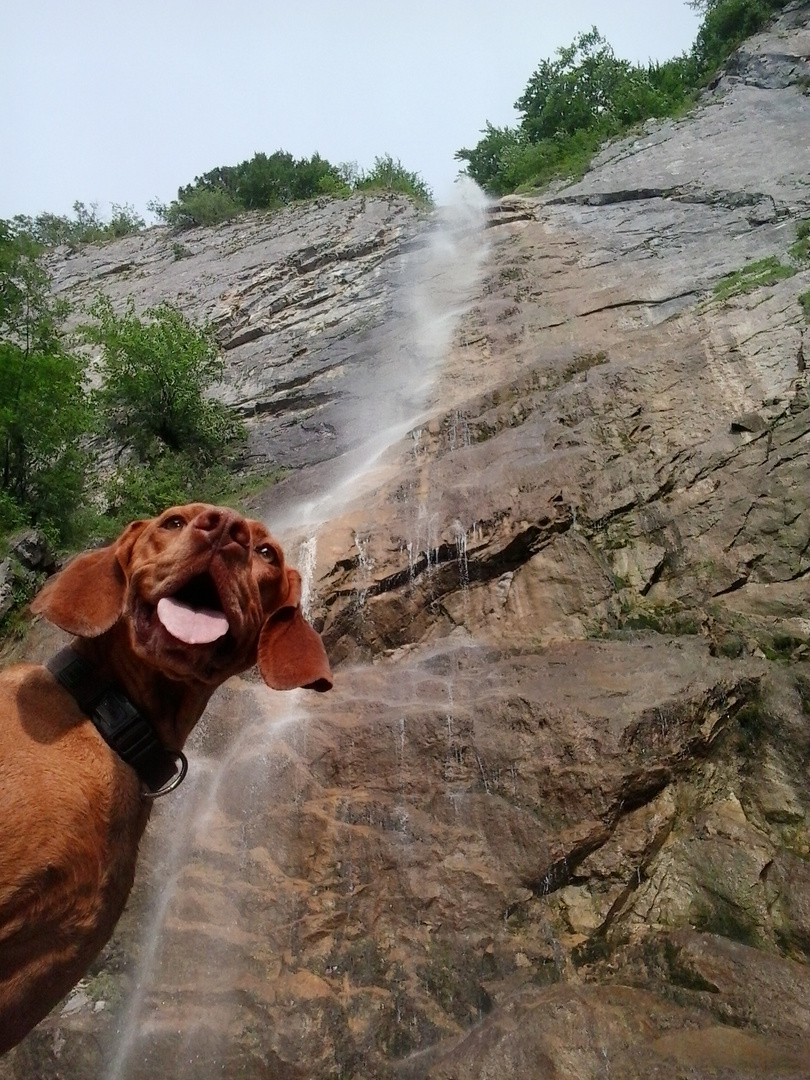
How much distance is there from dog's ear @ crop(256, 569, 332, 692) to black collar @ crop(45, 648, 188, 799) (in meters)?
0.39

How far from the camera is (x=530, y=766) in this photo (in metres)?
5.84

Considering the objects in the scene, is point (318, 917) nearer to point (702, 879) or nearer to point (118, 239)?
point (702, 879)

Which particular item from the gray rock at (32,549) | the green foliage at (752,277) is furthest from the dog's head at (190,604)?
the green foliage at (752,277)

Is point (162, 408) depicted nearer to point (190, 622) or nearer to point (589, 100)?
point (190, 622)

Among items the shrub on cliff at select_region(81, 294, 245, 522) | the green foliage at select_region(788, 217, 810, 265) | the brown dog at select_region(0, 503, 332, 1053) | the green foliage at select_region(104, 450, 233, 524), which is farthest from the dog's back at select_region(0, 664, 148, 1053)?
the shrub on cliff at select_region(81, 294, 245, 522)

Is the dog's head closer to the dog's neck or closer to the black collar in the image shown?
the dog's neck

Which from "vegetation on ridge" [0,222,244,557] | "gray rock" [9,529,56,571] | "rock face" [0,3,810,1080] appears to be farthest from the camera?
"vegetation on ridge" [0,222,244,557]

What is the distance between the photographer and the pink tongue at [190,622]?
7.61 ft

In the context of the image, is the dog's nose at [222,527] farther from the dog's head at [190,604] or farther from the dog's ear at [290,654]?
the dog's ear at [290,654]

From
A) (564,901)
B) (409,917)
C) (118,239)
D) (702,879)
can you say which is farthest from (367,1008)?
(118,239)

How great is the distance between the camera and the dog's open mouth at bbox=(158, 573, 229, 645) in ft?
7.63

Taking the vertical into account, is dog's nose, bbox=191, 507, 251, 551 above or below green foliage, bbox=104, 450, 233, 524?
above

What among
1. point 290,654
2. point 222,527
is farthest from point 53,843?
point 222,527

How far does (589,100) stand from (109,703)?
101 feet
